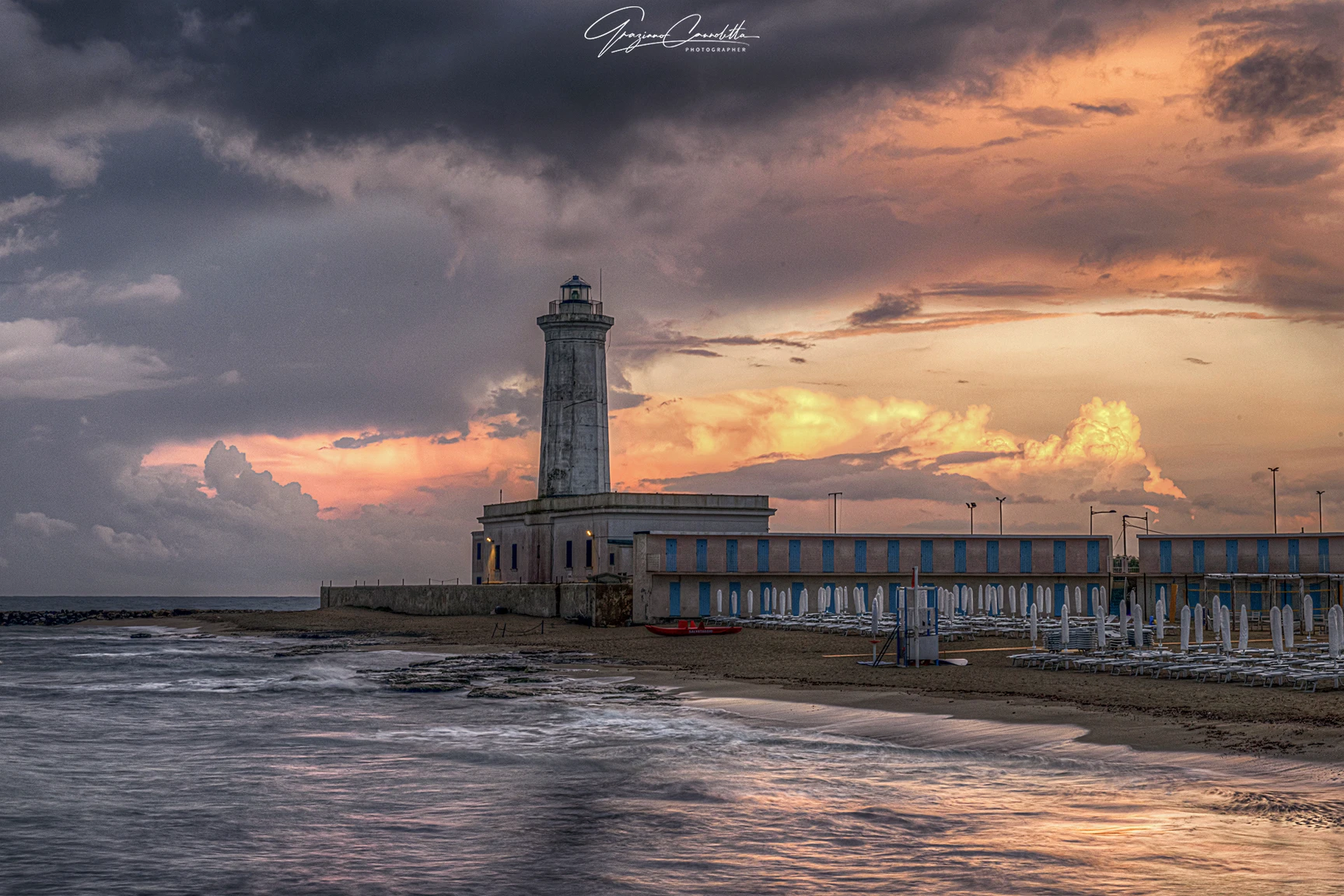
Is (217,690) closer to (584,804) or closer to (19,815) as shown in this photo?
(19,815)

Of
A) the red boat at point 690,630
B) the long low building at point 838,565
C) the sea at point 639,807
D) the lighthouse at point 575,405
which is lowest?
the sea at point 639,807

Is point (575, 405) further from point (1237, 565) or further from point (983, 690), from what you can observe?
point (983, 690)

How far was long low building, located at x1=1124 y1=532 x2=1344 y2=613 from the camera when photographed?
54.8m

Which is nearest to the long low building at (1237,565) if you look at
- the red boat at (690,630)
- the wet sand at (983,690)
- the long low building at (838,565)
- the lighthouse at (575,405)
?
the long low building at (838,565)

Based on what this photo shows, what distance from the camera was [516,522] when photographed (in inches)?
2886

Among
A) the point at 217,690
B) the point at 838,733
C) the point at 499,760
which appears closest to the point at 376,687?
the point at 217,690

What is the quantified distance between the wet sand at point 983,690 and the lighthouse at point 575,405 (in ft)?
62.7

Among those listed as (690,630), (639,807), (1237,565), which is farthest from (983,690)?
(1237,565)

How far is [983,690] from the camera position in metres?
26.8

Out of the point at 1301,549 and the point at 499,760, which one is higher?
the point at 1301,549

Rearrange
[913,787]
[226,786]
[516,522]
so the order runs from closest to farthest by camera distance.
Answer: [913,787]
[226,786]
[516,522]

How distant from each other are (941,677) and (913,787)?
1234cm

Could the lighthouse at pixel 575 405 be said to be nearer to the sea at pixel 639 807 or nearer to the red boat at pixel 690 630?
the red boat at pixel 690 630

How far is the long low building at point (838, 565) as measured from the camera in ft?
178
